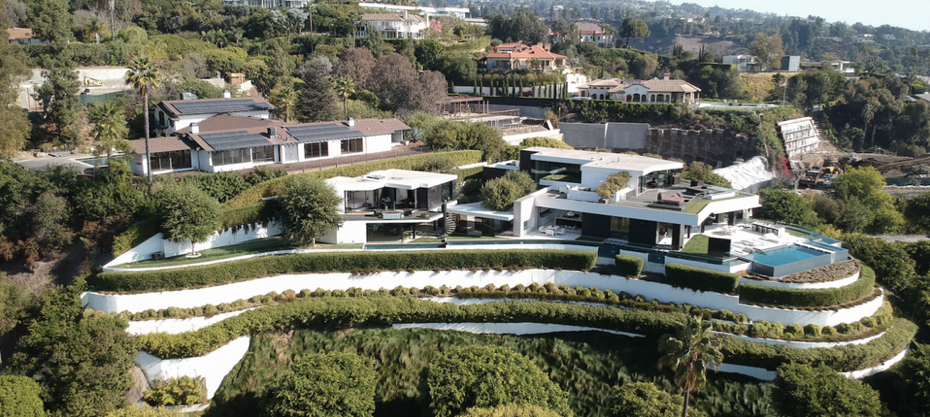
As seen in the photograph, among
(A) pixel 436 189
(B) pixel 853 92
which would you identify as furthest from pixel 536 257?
(B) pixel 853 92

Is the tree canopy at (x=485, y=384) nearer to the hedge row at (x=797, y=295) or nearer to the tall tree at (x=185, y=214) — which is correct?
the hedge row at (x=797, y=295)

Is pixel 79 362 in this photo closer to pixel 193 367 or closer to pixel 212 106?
pixel 193 367

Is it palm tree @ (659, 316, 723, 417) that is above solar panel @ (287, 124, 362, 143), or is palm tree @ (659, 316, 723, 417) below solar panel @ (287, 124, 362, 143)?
below

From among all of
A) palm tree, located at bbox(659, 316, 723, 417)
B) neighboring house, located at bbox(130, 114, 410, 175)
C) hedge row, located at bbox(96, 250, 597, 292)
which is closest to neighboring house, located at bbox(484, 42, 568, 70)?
neighboring house, located at bbox(130, 114, 410, 175)

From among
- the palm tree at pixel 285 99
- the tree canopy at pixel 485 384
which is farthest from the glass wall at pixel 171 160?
the tree canopy at pixel 485 384

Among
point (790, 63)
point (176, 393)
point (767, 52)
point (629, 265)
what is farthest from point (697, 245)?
point (767, 52)

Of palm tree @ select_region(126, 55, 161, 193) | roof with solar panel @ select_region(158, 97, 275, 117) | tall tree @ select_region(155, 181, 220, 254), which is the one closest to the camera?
tall tree @ select_region(155, 181, 220, 254)

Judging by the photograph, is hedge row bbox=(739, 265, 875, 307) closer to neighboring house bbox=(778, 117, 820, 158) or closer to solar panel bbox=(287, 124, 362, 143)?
solar panel bbox=(287, 124, 362, 143)
